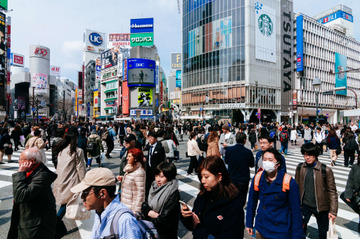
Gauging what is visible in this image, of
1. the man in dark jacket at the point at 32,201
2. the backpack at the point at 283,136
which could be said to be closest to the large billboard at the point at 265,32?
the backpack at the point at 283,136

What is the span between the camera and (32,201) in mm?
2701

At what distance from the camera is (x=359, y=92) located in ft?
245

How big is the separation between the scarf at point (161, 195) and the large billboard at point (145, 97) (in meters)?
62.2

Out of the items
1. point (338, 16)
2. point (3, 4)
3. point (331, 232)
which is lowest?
point (331, 232)

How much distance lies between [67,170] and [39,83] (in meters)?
114

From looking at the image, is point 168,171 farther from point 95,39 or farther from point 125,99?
point 95,39

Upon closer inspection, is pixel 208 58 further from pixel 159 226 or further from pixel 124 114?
pixel 159 226

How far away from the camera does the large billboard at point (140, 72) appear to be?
63000 mm

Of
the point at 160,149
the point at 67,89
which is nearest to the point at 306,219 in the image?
the point at 160,149

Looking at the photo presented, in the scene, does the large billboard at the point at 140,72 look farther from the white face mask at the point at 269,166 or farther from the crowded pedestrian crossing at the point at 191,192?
the white face mask at the point at 269,166

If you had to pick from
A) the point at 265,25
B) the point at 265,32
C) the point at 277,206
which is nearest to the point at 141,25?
the point at 265,25

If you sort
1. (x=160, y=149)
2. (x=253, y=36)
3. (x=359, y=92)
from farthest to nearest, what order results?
(x=359, y=92) < (x=253, y=36) < (x=160, y=149)

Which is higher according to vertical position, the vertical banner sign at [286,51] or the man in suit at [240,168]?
the vertical banner sign at [286,51]

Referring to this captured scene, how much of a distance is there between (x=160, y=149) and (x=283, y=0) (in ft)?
196
